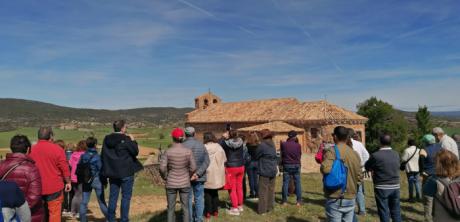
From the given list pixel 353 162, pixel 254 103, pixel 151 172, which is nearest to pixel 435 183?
pixel 353 162

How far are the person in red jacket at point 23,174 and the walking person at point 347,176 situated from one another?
3830 millimetres

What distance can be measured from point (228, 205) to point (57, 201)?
3988 mm

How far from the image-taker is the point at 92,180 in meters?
6.99

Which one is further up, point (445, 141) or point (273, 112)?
point (273, 112)

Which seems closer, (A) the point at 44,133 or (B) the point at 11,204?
(B) the point at 11,204

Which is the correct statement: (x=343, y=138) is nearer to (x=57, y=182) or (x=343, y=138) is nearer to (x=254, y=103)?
(x=57, y=182)

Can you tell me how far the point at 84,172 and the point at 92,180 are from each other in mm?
225


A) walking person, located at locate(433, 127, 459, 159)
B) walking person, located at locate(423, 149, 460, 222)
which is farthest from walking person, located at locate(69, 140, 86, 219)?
walking person, located at locate(433, 127, 459, 159)

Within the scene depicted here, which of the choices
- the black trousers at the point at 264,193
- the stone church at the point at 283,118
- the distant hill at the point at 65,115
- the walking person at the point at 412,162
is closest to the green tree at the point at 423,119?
the stone church at the point at 283,118

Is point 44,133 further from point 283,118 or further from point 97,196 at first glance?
point 283,118

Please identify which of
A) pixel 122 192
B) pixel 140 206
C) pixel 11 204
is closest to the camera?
pixel 11 204

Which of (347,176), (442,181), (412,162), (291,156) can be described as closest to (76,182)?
(291,156)

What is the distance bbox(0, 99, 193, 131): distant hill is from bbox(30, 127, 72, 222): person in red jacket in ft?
235

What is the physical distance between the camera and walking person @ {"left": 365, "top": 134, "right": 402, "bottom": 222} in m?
6.07
